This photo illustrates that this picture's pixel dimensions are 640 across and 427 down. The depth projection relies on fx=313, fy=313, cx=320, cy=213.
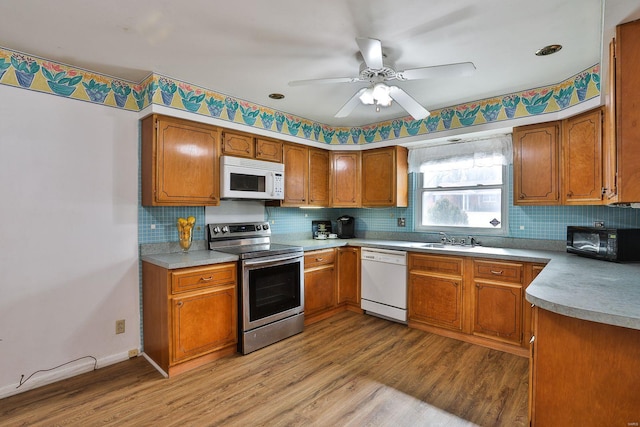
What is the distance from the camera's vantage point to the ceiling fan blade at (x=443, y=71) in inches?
74.2

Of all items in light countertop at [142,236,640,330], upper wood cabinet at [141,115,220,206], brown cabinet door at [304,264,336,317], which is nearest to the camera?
light countertop at [142,236,640,330]

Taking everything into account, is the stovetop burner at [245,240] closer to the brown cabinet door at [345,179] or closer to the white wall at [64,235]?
the white wall at [64,235]

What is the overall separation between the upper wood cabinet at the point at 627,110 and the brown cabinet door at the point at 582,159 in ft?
4.75

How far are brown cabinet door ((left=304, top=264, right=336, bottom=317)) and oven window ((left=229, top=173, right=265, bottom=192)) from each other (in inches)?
44.1

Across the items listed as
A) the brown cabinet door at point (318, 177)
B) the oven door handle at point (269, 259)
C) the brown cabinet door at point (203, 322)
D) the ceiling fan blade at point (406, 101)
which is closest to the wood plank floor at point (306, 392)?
the brown cabinet door at point (203, 322)

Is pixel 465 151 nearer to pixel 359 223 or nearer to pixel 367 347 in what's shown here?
pixel 359 223

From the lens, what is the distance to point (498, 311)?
9.74ft

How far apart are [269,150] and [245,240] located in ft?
3.49

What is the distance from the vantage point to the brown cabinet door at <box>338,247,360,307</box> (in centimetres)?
401

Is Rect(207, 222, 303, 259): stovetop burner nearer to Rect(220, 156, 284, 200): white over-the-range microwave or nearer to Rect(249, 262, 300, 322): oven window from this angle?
Rect(249, 262, 300, 322): oven window

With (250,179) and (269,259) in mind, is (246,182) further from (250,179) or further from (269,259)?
(269,259)

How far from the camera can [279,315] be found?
3.17 meters

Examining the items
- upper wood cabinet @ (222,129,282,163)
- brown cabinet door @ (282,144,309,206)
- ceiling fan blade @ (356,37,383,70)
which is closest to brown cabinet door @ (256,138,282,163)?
upper wood cabinet @ (222,129,282,163)

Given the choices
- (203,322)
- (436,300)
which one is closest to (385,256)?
(436,300)
